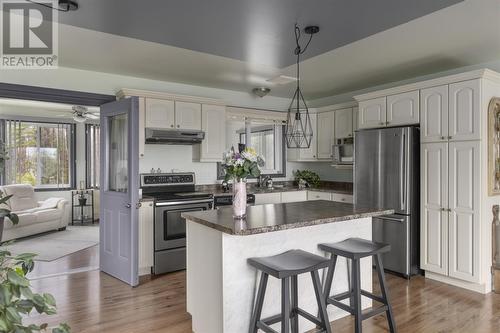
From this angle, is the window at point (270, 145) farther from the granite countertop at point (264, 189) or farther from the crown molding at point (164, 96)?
the crown molding at point (164, 96)

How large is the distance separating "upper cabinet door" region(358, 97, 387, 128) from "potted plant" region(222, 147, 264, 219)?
2460 mm

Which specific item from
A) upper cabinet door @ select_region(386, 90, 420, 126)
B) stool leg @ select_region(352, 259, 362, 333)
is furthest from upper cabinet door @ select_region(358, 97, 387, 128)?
stool leg @ select_region(352, 259, 362, 333)

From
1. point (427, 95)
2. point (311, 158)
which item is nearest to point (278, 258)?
point (427, 95)

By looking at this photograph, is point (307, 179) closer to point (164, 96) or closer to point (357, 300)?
point (164, 96)

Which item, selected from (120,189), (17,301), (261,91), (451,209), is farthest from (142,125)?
(451,209)

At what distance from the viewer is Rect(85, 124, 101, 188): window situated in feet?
25.2

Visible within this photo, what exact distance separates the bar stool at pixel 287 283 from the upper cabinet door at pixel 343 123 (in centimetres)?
308

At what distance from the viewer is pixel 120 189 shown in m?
3.95

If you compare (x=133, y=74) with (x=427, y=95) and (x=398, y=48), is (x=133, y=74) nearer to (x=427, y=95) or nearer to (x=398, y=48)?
(x=398, y=48)

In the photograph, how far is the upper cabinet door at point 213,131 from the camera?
4.66 m

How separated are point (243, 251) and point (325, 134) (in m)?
3.56

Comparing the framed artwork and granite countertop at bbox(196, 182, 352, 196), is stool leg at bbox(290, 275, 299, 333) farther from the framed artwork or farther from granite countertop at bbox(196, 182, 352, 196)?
the framed artwork

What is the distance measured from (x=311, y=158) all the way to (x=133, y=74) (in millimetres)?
3077

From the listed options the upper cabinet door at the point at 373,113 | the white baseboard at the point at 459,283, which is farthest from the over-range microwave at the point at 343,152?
the white baseboard at the point at 459,283
